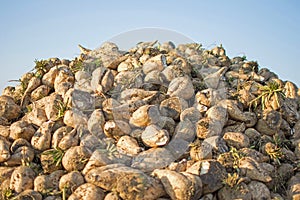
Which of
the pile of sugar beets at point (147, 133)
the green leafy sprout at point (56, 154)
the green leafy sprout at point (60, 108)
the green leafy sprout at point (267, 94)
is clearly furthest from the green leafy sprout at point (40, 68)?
the green leafy sprout at point (267, 94)

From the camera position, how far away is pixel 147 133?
549 cm

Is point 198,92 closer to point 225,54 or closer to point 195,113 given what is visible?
point 195,113

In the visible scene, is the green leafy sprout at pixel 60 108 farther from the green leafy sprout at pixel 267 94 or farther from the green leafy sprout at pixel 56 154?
the green leafy sprout at pixel 267 94

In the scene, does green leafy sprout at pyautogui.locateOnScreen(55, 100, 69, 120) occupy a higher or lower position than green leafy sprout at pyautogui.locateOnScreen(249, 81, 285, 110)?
lower

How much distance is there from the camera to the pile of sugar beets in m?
5.01

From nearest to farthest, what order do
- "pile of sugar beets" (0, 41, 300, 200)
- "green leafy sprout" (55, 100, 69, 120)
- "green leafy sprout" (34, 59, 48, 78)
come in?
"pile of sugar beets" (0, 41, 300, 200) → "green leafy sprout" (55, 100, 69, 120) → "green leafy sprout" (34, 59, 48, 78)

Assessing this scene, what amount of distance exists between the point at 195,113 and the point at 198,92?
497 millimetres

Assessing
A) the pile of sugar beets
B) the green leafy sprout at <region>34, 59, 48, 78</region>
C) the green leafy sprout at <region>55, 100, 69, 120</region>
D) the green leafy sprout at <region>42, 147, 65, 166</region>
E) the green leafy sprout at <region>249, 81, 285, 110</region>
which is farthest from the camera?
the green leafy sprout at <region>34, 59, 48, 78</region>

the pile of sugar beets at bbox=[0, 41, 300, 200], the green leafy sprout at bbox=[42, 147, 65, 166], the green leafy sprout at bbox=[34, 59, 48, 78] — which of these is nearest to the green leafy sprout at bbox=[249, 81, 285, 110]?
the pile of sugar beets at bbox=[0, 41, 300, 200]

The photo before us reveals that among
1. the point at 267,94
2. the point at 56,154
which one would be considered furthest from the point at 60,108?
the point at 267,94

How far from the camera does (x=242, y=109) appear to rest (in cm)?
619

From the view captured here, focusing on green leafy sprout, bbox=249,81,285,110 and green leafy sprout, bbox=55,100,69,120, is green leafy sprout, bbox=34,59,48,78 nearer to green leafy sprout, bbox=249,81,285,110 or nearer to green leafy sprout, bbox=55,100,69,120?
green leafy sprout, bbox=55,100,69,120

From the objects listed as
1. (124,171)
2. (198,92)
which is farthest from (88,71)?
(124,171)

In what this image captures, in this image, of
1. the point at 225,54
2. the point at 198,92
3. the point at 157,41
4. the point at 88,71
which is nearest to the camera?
the point at 198,92
